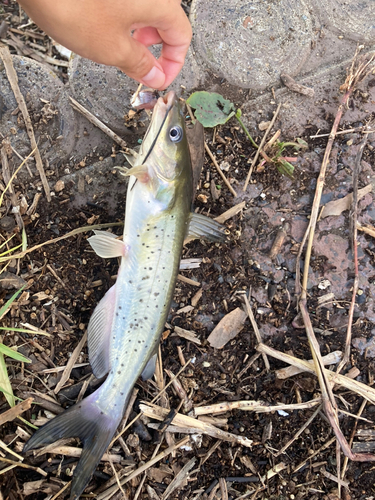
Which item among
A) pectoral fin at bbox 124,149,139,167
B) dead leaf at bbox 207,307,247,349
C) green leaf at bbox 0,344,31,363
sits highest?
pectoral fin at bbox 124,149,139,167

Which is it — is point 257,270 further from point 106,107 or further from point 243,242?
point 106,107

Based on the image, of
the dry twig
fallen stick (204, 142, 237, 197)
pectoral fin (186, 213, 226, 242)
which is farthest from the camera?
fallen stick (204, 142, 237, 197)

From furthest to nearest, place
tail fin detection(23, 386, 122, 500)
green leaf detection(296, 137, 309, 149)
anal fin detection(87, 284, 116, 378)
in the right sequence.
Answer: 1. green leaf detection(296, 137, 309, 149)
2. anal fin detection(87, 284, 116, 378)
3. tail fin detection(23, 386, 122, 500)

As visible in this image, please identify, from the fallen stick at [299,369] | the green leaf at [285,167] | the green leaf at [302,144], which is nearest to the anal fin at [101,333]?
the fallen stick at [299,369]

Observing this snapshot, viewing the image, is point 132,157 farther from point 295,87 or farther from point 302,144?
point 295,87

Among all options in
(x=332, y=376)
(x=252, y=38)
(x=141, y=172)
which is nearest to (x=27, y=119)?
(x=141, y=172)

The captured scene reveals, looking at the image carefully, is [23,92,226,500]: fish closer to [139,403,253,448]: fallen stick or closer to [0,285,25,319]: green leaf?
[139,403,253,448]: fallen stick

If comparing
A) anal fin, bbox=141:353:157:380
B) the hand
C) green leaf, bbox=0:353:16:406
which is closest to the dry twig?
anal fin, bbox=141:353:157:380
